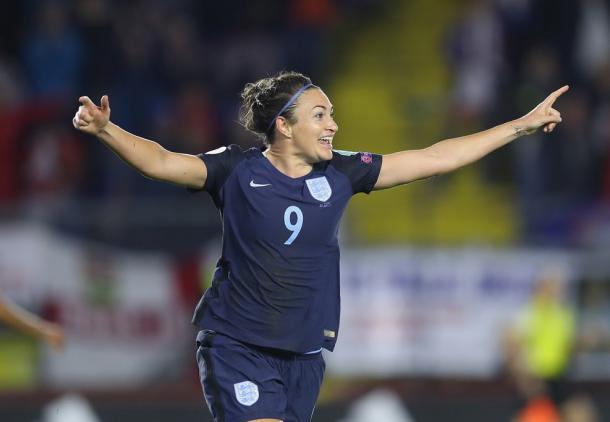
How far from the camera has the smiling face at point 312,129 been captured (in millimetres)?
6352

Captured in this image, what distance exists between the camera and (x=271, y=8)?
48.1 ft

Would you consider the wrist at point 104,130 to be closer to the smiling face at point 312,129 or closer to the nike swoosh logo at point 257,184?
the nike swoosh logo at point 257,184

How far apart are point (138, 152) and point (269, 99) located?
0.77 metres

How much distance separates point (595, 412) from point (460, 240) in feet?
6.36

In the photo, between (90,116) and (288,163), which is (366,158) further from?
(90,116)

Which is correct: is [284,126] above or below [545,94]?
below

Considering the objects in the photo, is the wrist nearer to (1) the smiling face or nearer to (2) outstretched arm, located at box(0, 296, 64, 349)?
(1) the smiling face

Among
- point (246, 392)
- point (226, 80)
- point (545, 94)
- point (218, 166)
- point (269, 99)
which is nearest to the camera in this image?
point (246, 392)

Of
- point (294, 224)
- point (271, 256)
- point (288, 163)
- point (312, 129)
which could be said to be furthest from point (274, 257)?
point (312, 129)

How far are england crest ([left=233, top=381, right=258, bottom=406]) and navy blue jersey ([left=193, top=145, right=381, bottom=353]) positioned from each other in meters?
0.19

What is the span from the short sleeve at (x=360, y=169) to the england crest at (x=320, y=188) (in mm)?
144

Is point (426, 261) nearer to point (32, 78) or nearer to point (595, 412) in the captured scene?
point (595, 412)

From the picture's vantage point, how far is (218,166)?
249 inches

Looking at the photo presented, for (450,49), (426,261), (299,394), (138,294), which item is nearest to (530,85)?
(450,49)
